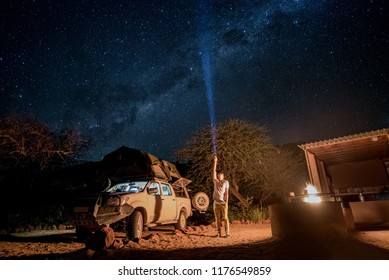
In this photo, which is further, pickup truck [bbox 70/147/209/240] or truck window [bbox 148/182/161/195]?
truck window [bbox 148/182/161/195]

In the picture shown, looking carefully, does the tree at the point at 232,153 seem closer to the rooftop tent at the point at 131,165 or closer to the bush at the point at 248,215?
the bush at the point at 248,215

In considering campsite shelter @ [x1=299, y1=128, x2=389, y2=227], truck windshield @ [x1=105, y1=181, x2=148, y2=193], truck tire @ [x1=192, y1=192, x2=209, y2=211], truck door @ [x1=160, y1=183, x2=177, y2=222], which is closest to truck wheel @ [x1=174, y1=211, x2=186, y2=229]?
truck door @ [x1=160, y1=183, x2=177, y2=222]

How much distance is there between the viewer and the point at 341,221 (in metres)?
4.55

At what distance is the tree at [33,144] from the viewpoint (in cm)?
1173

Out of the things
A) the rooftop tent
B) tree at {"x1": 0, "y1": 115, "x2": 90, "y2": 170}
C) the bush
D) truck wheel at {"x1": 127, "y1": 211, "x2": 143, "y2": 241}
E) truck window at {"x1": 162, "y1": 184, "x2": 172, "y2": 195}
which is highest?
tree at {"x1": 0, "y1": 115, "x2": 90, "y2": 170}

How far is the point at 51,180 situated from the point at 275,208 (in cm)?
1352

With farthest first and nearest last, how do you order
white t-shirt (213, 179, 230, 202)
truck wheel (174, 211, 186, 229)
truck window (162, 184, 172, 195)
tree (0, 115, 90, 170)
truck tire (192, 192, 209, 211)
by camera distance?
1. tree (0, 115, 90, 170)
2. truck tire (192, 192, 209, 211)
3. truck wheel (174, 211, 186, 229)
4. truck window (162, 184, 172, 195)
5. white t-shirt (213, 179, 230, 202)

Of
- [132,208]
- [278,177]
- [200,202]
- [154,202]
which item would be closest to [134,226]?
[132,208]

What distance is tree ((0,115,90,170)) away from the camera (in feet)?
38.5

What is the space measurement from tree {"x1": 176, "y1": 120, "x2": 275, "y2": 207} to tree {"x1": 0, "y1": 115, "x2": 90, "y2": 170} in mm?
7131

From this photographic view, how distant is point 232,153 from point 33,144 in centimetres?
1063

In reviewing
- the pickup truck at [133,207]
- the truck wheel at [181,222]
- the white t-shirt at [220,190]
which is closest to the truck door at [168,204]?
the pickup truck at [133,207]

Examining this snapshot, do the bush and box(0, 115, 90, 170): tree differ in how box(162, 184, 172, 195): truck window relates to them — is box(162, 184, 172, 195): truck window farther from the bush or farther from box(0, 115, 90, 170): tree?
box(0, 115, 90, 170): tree
